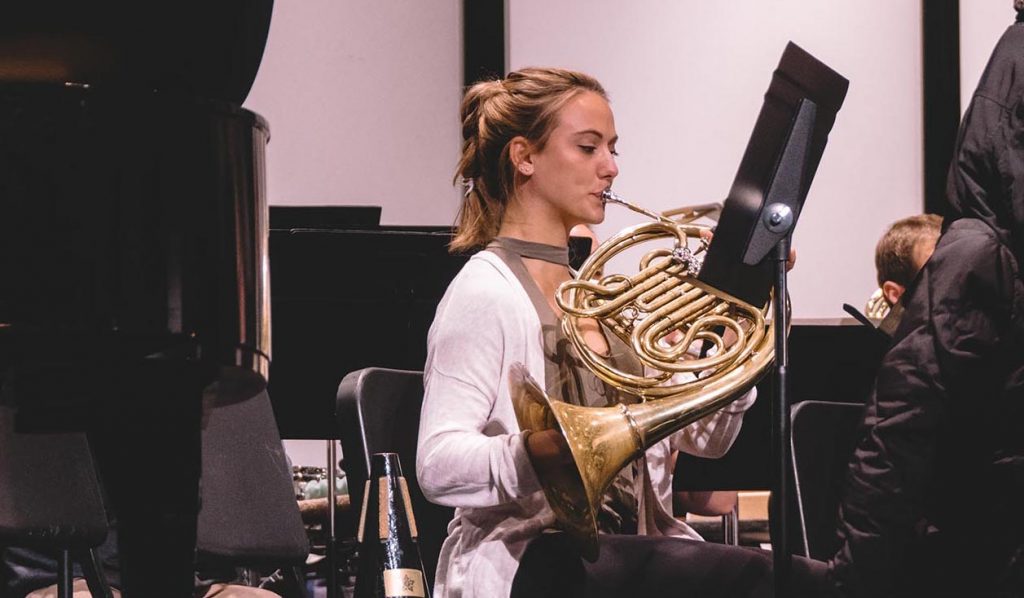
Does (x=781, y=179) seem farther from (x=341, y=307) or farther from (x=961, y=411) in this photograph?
(x=341, y=307)

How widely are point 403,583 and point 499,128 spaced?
98 centimetres

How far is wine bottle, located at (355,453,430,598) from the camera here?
2.25m

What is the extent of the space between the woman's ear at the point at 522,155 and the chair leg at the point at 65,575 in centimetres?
115

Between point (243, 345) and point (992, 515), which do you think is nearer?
point (243, 345)

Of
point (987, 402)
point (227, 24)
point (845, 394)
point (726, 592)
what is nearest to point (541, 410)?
point (726, 592)

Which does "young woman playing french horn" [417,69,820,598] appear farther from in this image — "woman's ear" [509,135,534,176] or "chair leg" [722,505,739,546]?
"chair leg" [722,505,739,546]

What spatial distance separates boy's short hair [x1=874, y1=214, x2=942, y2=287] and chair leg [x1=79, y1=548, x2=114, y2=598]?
107 inches

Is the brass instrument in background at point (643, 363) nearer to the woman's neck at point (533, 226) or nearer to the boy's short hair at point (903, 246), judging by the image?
the woman's neck at point (533, 226)

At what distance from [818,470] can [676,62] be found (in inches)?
128

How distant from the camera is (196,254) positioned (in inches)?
59.6

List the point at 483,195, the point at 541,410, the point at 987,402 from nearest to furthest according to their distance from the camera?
the point at 987,402, the point at 541,410, the point at 483,195

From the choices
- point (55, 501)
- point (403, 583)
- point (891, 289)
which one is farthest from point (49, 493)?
point (891, 289)

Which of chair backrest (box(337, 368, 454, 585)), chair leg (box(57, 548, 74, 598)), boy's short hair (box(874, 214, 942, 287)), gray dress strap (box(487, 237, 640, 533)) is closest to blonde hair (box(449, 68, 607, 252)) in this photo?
gray dress strap (box(487, 237, 640, 533))

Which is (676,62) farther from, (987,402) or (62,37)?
(62,37)
